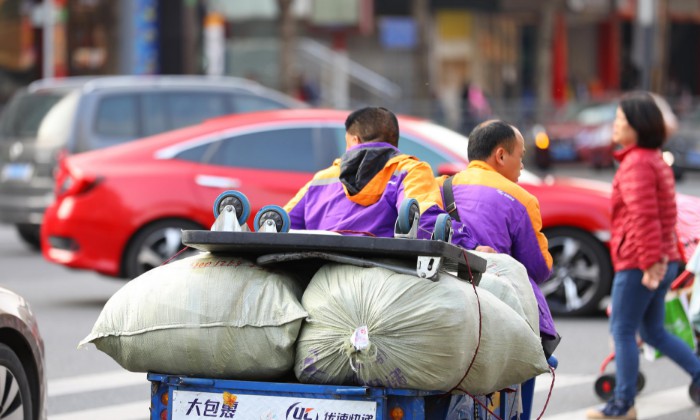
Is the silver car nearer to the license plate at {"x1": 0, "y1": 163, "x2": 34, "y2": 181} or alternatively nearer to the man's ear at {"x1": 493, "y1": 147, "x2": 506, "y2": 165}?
the man's ear at {"x1": 493, "y1": 147, "x2": 506, "y2": 165}

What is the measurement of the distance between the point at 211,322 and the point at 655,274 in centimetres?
346

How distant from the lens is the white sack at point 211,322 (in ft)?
15.1

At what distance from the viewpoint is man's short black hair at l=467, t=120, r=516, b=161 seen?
19.6ft

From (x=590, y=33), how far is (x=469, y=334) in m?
47.7

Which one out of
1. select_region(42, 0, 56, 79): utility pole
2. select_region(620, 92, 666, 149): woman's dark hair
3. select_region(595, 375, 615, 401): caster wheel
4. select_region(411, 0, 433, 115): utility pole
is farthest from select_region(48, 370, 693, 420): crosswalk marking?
select_region(411, 0, 433, 115): utility pole

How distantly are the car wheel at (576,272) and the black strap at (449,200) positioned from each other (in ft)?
19.0

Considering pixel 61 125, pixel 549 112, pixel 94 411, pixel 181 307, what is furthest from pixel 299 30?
pixel 181 307

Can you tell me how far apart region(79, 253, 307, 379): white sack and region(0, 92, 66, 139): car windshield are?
1132 centimetres

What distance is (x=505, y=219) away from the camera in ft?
19.0

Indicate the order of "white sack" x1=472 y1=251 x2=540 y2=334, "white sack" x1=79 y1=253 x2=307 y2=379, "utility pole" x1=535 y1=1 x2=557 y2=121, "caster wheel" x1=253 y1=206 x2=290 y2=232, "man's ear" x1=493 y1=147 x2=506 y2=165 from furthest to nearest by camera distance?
1. "utility pole" x1=535 y1=1 x2=557 y2=121
2. "man's ear" x1=493 y1=147 x2=506 y2=165
3. "white sack" x1=472 y1=251 x2=540 y2=334
4. "caster wheel" x1=253 y1=206 x2=290 y2=232
5. "white sack" x1=79 y1=253 x2=307 y2=379

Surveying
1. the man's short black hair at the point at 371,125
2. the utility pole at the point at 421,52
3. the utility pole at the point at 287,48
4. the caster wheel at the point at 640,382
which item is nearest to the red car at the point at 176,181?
Result: the caster wheel at the point at 640,382

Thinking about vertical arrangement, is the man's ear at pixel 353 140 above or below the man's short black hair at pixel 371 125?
below

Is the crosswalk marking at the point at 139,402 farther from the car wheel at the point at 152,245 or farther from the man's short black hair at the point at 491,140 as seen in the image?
the car wheel at the point at 152,245

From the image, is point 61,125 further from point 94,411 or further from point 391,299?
point 391,299
